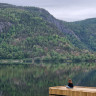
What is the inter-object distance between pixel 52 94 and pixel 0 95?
19255 millimetres

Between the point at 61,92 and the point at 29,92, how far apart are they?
73.9 ft

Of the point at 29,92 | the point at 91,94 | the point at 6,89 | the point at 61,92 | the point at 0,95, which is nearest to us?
the point at 91,94

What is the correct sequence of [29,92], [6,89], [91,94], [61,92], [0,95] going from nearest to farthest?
[91,94] → [61,92] → [0,95] → [29,92] → [6,89]

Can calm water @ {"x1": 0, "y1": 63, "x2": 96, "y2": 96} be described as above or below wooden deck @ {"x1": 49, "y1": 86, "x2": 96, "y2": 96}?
below

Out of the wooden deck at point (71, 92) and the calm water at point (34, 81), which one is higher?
the wooden deck at point (71, 92)

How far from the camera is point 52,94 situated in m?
37.3

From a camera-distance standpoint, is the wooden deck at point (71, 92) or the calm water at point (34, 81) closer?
the wooden deck at point (71, 92)

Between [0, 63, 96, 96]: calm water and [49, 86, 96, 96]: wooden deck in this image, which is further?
[0, 63, 96, 96]: calm water

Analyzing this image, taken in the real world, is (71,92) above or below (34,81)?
above

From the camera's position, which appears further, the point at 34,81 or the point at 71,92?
the point at 34,81

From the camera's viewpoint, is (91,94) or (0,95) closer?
(91,94)

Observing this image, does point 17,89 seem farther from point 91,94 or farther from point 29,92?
point 91,94

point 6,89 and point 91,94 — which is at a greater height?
point 91,94

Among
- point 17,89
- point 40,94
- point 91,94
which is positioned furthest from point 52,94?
point 17,89
